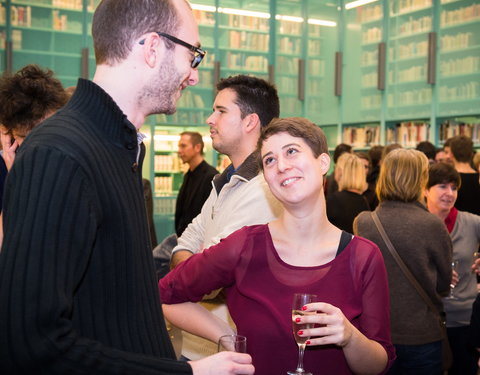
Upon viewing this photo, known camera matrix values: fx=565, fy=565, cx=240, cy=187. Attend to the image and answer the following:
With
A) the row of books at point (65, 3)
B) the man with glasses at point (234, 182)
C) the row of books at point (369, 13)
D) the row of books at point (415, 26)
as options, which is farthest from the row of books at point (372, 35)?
the man with glasses at point (234, 182)

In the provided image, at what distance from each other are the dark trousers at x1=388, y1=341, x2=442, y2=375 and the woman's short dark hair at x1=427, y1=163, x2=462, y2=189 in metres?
1.14

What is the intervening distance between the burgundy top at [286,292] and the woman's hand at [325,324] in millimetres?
209

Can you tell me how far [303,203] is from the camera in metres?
1.96

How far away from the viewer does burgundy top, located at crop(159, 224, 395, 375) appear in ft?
6.05

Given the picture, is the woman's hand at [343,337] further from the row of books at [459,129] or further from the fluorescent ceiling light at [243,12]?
the fluorescent ceiling light at [243,12]

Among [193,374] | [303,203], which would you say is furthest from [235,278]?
[193,374]

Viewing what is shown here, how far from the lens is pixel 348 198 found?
180 inches

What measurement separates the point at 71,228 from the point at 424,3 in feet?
32.2

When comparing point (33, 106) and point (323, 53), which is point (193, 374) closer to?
point (33, 106)

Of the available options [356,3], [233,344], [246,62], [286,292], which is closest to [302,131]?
[286,292]

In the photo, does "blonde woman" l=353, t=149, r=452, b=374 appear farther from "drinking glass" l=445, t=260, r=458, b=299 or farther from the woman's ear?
the woman's ear

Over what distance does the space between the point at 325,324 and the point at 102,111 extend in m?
0.88

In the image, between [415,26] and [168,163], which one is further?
[168,163]

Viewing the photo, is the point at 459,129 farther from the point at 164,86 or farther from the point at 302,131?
the point at 164,86
